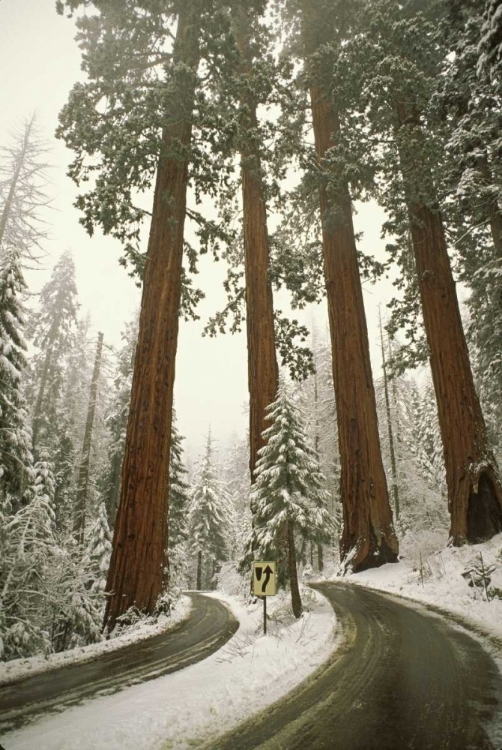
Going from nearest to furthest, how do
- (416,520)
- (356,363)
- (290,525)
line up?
(290,525) → (356,363) → (416,520)

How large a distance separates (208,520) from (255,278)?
2847 centimetres

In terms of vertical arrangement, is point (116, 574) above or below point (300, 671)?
above

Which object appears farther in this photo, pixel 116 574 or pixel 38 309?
pixel 38 309

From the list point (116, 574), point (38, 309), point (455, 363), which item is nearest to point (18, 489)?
point (116, 574)

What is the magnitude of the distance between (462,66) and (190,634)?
11.6m

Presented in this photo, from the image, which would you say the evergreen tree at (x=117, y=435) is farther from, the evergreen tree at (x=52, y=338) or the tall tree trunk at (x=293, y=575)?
the tall tree trunk at (x=293, y=575)

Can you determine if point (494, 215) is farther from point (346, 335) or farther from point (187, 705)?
point (187, 705)

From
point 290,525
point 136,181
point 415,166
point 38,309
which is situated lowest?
point 290,525

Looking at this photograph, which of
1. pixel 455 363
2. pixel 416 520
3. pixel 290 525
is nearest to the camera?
pixel 290 525

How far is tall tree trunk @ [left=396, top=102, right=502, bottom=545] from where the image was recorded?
10.0 m

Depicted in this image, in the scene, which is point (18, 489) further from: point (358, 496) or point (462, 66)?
point (462, 66)

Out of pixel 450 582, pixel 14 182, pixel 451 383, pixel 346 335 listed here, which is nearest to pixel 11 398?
pixel 346 335

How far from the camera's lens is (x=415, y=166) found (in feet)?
36.9

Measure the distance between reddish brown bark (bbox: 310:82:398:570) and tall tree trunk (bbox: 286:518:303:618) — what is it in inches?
216
